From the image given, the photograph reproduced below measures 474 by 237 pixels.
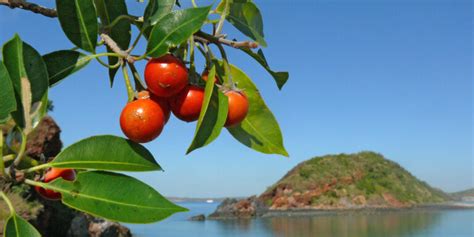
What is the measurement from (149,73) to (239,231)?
64.0 feet

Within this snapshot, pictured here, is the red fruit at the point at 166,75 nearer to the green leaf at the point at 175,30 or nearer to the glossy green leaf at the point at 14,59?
the green leaf at the point at 175,30

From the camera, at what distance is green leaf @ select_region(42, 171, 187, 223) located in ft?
1.66

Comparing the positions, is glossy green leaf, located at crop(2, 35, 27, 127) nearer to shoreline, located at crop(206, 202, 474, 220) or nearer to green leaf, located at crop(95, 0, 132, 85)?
green leaf, located at crop(95, 0, 132, 85)

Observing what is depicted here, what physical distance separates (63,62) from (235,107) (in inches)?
8.1

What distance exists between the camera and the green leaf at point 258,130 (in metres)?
0.65

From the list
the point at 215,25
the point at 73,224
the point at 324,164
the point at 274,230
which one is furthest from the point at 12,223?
the point at 324,164

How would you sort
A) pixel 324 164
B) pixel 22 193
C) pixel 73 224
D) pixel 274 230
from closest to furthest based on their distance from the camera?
pixel 22 193 → pixel 73 224 → pixel 274 230 → pixel 324 164

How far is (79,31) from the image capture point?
56cm

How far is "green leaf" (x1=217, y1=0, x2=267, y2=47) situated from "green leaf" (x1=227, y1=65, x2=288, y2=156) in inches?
1.9

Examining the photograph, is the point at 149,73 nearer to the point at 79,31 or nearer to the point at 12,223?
the point at 79,31

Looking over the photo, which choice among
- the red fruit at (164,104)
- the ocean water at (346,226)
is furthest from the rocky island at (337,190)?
the red fruit at (164,104)

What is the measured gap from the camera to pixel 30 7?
2.23 ft

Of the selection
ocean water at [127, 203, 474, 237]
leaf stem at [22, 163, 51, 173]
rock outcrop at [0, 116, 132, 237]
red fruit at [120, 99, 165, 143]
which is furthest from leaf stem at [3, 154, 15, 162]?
ocean water at [127, 203, 474, 237]

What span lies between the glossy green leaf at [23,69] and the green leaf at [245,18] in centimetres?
24
